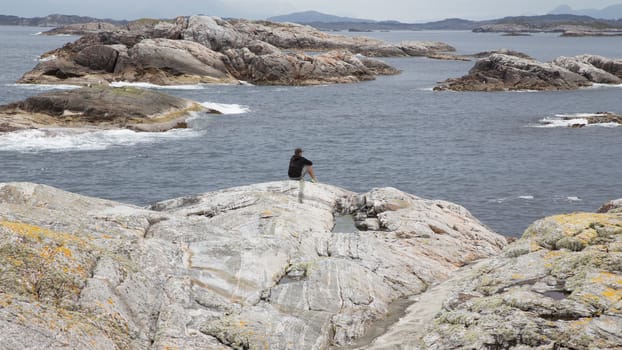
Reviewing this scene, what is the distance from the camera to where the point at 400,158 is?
45938 millimetres

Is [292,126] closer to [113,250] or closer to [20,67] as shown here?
[113,250]

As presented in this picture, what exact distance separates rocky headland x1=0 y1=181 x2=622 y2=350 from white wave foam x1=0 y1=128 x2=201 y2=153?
1250 inches

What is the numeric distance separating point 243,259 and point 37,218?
430 cm

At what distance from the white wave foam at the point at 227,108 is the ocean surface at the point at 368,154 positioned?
429 millimetres

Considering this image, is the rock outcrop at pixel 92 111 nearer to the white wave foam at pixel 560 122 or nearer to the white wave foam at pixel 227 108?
the white wave foam at pixel 227 108

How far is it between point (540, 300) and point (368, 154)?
122 feet

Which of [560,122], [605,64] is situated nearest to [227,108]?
[560,122]

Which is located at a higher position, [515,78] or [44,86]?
[515,78]

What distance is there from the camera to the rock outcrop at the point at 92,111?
5006cm

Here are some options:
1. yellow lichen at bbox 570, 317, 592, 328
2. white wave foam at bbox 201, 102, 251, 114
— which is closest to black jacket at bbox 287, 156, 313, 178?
yellow lichen at bbox 570, 317, 592, 328

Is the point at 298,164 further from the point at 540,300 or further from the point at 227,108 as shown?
the point at 227,108

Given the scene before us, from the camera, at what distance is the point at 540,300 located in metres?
10.3

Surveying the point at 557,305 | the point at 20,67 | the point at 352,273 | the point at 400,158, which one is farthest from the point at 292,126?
the point at 20,67

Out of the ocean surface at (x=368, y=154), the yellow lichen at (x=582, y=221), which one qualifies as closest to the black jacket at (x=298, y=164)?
the yellow lichen at (x=582, y=221)
